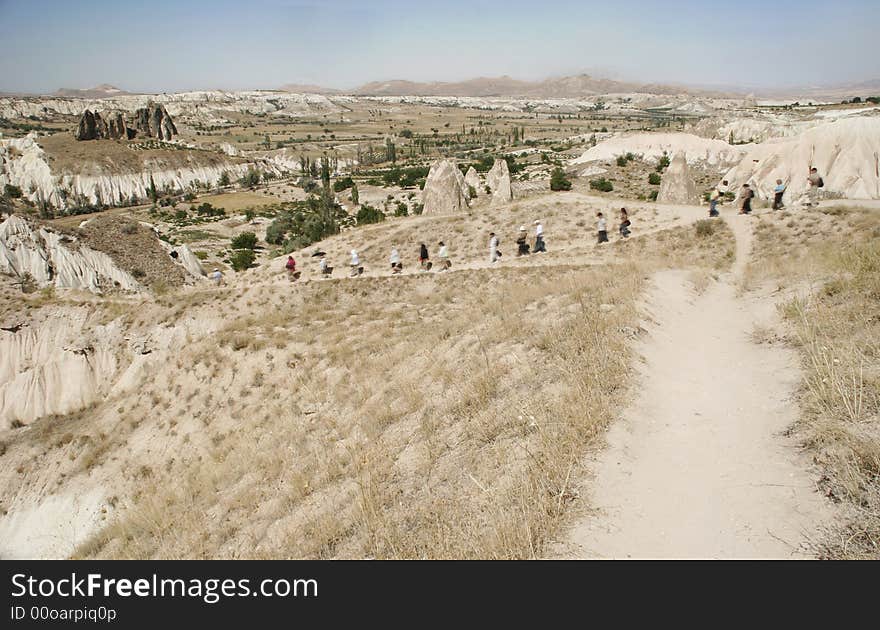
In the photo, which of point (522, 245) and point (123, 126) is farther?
point (123, 126)

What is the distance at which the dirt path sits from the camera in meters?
4.37

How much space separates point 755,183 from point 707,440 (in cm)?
5052

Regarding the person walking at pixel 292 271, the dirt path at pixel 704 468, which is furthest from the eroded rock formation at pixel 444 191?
the dirt path at pixel 704 468

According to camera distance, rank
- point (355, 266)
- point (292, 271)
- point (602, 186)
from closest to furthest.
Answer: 1. point (355, 266)
2. point (292, 271)
3. point (602, 186)

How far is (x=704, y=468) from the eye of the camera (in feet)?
18.0

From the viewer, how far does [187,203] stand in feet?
324

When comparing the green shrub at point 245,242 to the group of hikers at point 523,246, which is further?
the green shrub at point 245,242

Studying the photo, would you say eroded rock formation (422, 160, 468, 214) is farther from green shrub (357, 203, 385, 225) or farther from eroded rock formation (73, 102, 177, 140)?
eroded rock formation (73, 102, 177, 140)

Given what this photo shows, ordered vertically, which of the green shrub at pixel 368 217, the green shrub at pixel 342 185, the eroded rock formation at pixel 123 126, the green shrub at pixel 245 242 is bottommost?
the green shrub at pixel 245 242

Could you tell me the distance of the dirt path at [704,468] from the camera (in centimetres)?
437

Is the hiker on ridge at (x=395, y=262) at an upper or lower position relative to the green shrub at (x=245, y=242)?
upper

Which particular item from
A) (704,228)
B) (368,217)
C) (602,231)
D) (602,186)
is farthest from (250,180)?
(704,228)

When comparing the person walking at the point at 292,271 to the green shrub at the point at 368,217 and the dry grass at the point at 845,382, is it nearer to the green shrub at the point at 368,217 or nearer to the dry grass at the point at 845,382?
the dry grass at the point at 845,382

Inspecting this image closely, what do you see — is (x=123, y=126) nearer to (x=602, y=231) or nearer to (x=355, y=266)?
(x=355, y=266)
